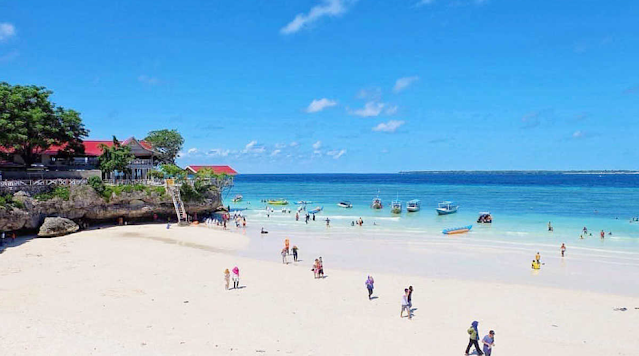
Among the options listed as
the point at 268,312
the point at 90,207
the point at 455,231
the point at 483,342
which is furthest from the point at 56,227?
the point at 455,231

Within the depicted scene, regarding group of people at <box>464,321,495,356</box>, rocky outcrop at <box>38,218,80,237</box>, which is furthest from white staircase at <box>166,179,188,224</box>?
group of people at <box>464,321,495,356</box>

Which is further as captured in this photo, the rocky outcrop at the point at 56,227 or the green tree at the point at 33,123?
the green tree at the point at 33,123

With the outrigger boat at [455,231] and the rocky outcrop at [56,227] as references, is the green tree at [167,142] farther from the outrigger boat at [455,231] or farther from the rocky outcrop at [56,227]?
the outrigger boat at [455,231]

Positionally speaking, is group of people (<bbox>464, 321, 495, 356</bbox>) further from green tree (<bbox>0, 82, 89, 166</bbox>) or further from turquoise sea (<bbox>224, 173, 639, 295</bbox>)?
green tree (<bbox>0, 82, 89, 166</bbox>)

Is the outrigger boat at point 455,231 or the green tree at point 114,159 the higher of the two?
the green tree at point 114,159

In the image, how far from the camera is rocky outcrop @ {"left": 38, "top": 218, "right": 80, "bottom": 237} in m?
32.5

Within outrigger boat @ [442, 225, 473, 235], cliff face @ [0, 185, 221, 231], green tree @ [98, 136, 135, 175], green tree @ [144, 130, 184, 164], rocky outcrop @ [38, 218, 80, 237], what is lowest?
outrigger boat @ [442, 225, 473, 235]

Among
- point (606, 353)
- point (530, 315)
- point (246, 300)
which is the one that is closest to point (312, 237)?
point (246, 300)

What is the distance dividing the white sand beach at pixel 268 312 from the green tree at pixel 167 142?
4008 cm

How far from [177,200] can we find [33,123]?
1425 centimetres

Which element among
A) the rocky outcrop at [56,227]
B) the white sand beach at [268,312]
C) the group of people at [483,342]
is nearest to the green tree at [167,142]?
the rocky outcrop at [56,227]

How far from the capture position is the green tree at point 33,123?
113ft

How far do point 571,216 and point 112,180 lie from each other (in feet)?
184

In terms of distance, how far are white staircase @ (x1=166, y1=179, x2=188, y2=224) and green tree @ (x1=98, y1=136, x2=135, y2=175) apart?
5451 millimetres
